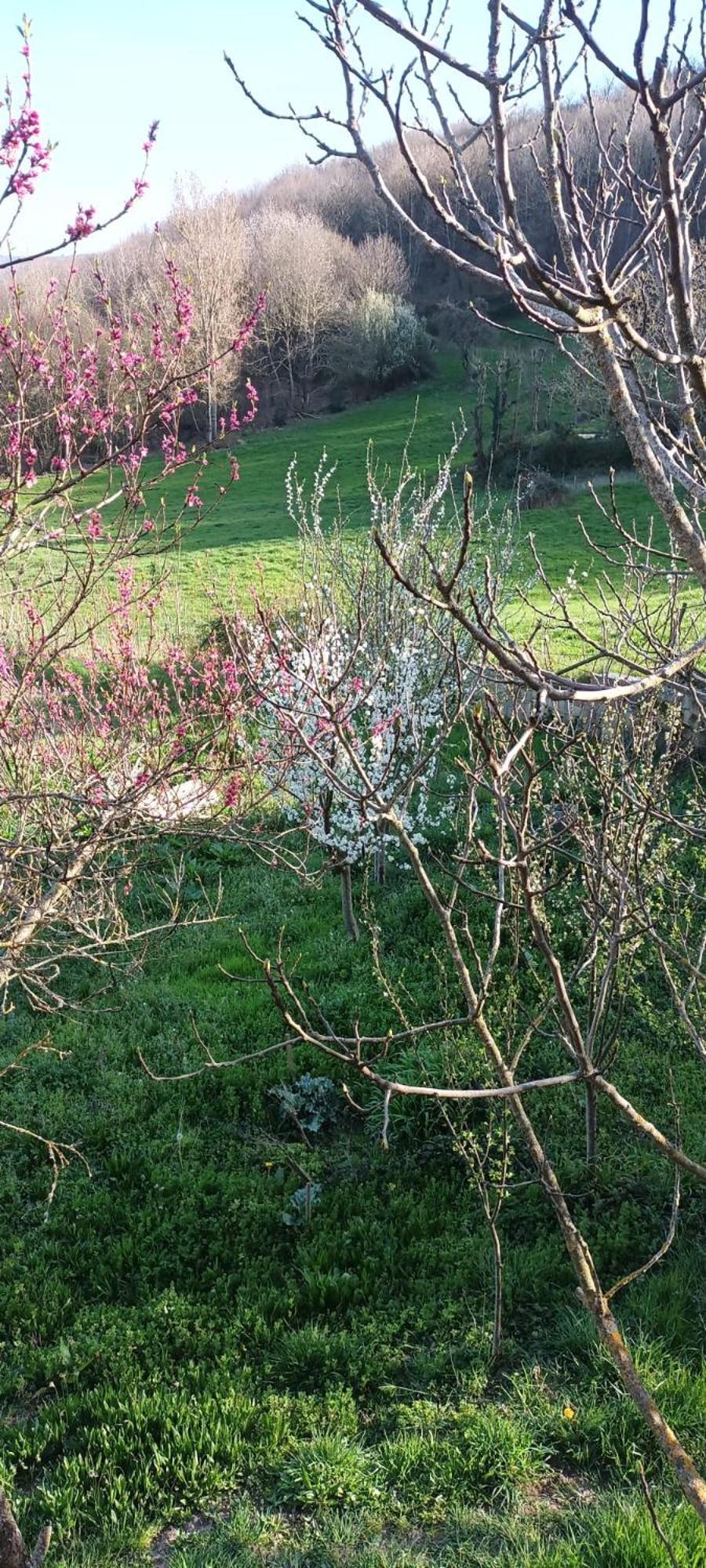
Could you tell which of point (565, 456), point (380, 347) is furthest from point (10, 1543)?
point (380, 347)

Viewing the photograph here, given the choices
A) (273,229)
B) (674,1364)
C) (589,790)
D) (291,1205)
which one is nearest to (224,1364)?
(291,1205)

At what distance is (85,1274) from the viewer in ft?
16.2

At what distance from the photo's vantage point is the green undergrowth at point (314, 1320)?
3.59 metres

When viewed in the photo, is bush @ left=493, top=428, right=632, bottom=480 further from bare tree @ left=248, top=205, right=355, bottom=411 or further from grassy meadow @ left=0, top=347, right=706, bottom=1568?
grassy meadow @ left=0, top=347, right=706, bottom=1568

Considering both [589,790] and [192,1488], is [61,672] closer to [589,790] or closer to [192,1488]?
[192,1488]

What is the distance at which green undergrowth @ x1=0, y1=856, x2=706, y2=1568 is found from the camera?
3.59 meters

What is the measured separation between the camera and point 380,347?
4262 cm

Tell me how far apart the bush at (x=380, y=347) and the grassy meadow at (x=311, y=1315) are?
40.4 m

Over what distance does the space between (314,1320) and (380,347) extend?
43.3 meters

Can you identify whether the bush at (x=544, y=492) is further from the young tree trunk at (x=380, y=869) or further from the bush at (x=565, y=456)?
the young tree trunk at (x=380, y=869)

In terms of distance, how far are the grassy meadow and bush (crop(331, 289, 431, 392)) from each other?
1589 inches

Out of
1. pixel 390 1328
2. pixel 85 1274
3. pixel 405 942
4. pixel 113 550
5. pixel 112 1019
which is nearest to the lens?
pixel 113 550

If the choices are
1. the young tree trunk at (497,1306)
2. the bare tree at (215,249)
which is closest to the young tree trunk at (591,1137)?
the young tree trunk at (497,1306)

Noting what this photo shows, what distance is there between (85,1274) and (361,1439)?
167 cm
